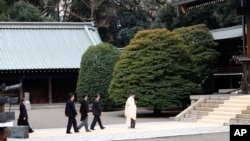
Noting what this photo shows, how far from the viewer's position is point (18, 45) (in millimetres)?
37406

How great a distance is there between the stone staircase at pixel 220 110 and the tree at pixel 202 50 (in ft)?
18.0

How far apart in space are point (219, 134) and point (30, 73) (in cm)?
2250

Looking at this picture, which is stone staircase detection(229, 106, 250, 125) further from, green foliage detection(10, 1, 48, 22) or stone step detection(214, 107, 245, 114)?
green foliage detection(10, 1, 48, 22)

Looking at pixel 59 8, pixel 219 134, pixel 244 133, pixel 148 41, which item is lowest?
pixel 219 134

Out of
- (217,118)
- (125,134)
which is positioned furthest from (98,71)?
(125,134)

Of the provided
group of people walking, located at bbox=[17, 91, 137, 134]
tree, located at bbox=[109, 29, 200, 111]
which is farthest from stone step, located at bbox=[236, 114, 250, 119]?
tree, located at bbox=[109, 29, 200, 111]

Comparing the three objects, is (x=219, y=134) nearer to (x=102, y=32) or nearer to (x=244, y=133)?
(x=244, y=133)

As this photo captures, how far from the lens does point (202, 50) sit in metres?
27.9

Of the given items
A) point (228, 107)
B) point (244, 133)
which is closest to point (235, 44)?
point (228, 107)

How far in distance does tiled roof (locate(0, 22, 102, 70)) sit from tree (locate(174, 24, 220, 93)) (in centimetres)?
1069

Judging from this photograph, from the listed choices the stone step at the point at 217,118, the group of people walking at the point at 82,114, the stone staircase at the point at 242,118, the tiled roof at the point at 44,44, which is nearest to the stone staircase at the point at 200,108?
the stone step at the point at 217,118

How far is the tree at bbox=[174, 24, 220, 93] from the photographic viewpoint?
90.1 ft

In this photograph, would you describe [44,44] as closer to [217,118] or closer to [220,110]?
[220,110]

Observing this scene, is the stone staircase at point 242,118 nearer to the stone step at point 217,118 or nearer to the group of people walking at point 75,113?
the stone step at point 217,118
